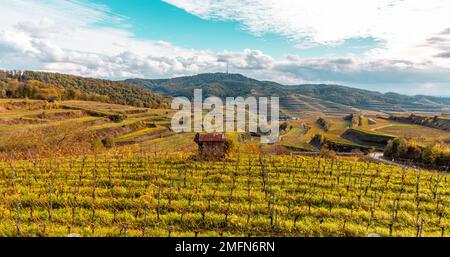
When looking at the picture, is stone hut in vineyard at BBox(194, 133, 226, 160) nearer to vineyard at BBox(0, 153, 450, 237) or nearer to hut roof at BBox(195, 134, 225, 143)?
hut roof at BBox(195, 134, 225, 143)

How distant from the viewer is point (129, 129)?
69812 mm

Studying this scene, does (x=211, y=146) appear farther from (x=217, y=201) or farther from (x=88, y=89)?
(x=88, y=89)

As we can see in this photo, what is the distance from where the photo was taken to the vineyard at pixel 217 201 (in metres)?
9.71

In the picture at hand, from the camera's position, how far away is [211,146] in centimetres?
2195

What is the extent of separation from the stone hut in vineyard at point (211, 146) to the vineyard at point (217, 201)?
205 cm

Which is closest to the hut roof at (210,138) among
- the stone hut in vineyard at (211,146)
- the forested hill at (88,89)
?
the stone hut in vineyard at (211,146)

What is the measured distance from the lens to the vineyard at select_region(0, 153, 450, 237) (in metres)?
9.71

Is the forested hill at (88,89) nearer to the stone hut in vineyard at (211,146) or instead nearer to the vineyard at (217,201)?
the stone hut in vineyard at (211,146)

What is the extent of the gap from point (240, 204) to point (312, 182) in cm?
565

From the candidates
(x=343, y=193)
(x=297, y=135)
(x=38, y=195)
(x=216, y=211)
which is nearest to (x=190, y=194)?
(x=216, y=211)

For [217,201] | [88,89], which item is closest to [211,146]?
[217,201]

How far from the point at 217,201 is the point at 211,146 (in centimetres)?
990

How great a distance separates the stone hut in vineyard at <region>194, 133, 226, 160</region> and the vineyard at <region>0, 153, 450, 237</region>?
205 cm
